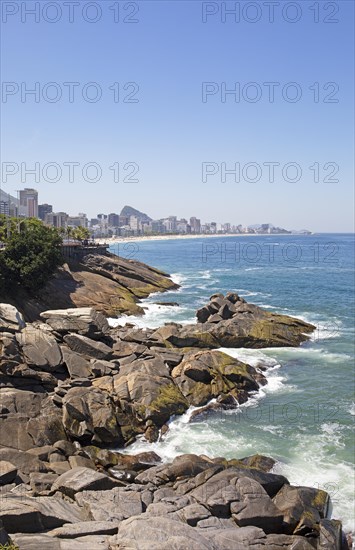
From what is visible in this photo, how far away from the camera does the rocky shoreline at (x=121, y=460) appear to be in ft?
57.8

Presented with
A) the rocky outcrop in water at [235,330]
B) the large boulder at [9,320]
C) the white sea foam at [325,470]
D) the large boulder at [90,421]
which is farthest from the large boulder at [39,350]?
the white sea foam at [325,470]

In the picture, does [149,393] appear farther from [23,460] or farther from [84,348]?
[23,460]

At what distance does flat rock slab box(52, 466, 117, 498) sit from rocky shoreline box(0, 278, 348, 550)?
5 centimetres

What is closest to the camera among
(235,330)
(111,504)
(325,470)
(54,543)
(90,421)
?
(54,543)

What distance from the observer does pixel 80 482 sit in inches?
830

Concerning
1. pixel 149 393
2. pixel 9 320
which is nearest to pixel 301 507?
pixel 149 393

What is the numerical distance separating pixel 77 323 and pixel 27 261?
16547 mm

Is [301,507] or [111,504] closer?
[111,504]

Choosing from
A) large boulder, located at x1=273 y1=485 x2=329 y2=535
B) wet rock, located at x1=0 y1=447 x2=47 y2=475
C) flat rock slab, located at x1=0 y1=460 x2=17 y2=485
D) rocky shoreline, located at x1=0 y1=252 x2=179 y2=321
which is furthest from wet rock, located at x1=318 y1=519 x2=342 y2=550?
rocky shoreline, located at x1=0 y1=252 x2=179 y2=321

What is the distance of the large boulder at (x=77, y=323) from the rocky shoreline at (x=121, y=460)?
11 centimetres

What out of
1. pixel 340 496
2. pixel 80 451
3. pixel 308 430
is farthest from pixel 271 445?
pixel 80 451

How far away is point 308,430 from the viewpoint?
3172cm

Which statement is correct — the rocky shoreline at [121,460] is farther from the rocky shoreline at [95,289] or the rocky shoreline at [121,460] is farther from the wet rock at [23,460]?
the rocky shoreline at [95,289]

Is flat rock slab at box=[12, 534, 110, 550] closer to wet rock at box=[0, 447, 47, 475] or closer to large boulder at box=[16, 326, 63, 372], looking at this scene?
wet rock at box=[0, 447, 47, 475]
